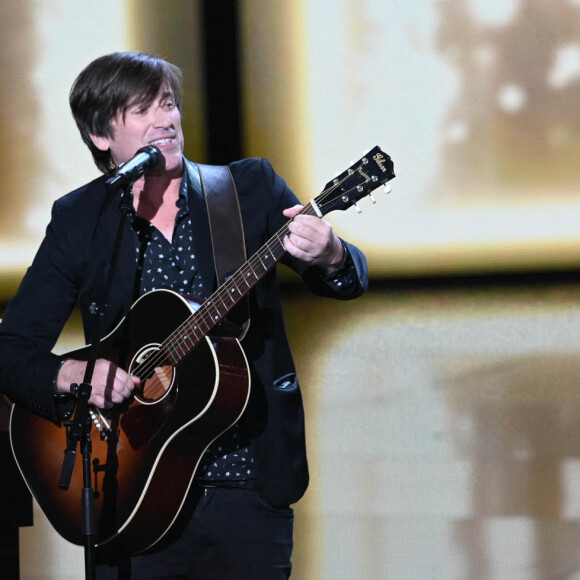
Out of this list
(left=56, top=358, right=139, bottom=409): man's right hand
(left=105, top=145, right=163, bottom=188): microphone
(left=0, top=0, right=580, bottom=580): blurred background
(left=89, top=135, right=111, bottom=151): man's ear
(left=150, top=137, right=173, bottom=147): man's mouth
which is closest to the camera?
(left=105, top=145, right=163, bottom=188): microphone

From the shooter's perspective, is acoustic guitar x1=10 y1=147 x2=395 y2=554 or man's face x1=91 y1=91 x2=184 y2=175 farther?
man's face x1=91 y1=91 x2=184 y2=175

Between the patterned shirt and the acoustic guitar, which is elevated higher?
the patterned shirt

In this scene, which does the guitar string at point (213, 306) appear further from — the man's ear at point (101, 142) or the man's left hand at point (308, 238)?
the man's ear at point (101, 142)

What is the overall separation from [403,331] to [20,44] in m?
1.89

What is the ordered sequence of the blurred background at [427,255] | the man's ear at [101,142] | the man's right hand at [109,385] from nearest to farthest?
the man's right hand at [109,385]
the man's ear at [101,142]
the blurred background at [427,255]

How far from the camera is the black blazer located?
2150 mm

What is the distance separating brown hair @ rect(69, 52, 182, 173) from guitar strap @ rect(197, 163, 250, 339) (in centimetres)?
23

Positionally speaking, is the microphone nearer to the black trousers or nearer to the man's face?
the man's face

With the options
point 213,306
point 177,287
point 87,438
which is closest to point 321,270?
point 213,306

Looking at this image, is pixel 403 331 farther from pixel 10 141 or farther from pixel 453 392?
pixel 10 141

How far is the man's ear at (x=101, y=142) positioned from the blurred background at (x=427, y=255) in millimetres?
1036

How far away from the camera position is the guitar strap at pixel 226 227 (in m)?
2.20

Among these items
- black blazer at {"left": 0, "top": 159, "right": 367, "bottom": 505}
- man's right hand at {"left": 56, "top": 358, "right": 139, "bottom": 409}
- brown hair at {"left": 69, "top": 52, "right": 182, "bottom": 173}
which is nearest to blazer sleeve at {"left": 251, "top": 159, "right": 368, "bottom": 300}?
black blazer at {"left": 0, "top": 159, "right": 367, "bottom": 505}

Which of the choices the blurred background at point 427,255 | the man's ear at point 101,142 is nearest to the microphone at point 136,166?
the man's ear at point 101,142
